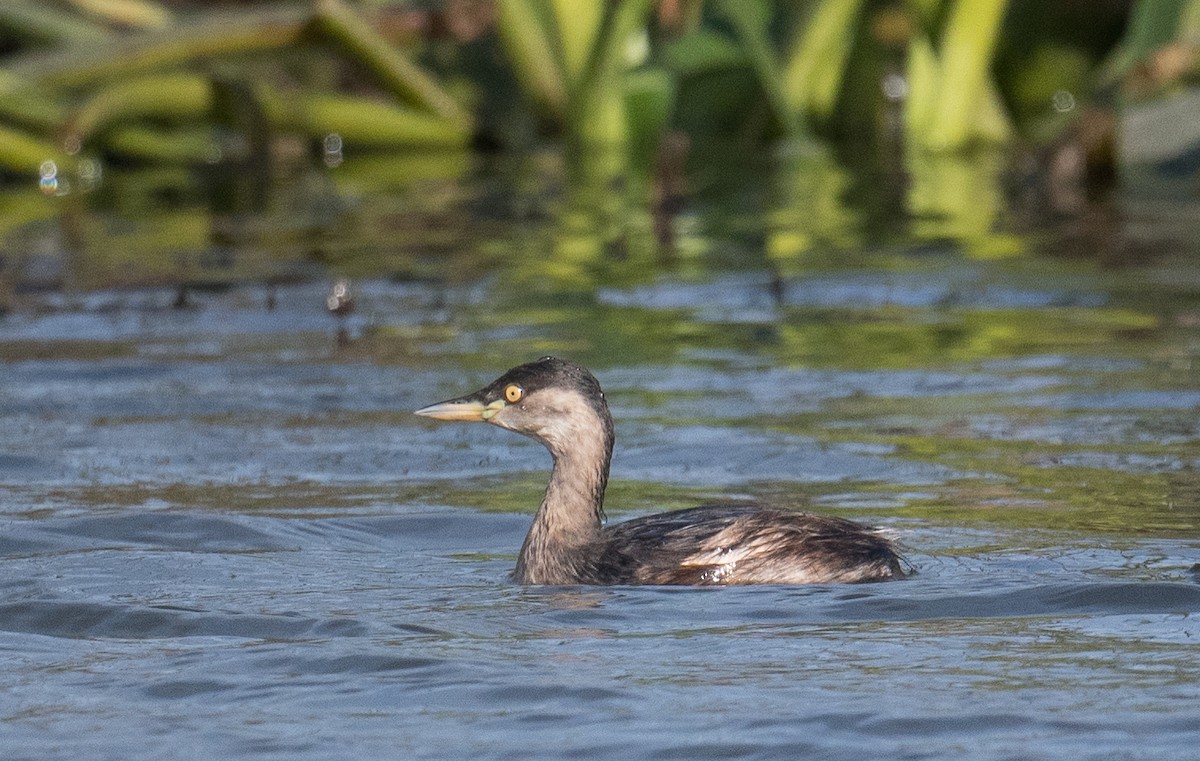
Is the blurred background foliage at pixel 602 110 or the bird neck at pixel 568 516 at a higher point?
the blurred background foliage at pixel 602 110

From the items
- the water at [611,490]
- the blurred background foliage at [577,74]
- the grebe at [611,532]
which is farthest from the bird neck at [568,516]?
the blurred background foliage at [577,74]

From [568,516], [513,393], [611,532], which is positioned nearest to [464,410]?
[513,393]

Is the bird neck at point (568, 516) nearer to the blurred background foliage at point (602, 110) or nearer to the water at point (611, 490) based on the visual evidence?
the water at point (611, 490)

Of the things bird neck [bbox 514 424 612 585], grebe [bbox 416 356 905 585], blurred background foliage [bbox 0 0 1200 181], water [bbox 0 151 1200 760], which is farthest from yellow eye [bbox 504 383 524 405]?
blurred background foliage [bbox 0 0 1200 181]

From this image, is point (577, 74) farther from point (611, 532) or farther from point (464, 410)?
point (611, 532)

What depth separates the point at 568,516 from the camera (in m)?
6.39

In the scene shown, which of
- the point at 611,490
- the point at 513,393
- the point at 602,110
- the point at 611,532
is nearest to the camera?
the point at 611,532

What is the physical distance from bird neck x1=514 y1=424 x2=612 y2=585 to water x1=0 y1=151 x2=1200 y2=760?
0.11 m

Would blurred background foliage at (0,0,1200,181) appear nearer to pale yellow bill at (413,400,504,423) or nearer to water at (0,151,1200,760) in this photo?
water at (0,151,1200,760)

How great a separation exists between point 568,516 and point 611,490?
1261 mm

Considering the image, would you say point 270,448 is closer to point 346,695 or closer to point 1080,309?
point 346,695

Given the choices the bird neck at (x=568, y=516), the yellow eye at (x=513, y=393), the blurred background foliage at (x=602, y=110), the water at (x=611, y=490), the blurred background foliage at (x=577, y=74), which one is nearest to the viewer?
the water at (x=611, y=490)

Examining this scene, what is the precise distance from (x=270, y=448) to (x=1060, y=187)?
9086mm

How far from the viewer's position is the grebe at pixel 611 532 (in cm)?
596
